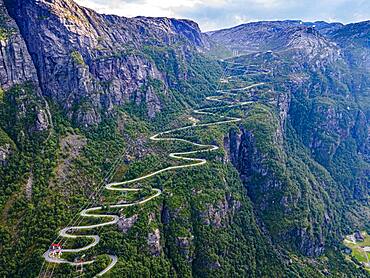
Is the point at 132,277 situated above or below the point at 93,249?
below

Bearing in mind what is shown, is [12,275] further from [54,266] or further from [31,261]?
[54,266]

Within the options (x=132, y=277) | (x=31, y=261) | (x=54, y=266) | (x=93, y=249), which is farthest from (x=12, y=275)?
(x=132, y=277)

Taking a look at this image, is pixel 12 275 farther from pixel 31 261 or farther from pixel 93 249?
pixel 93 249

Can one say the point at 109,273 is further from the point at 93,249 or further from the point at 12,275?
the point at 12,275

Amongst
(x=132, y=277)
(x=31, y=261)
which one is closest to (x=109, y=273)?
(x=132, y=277)

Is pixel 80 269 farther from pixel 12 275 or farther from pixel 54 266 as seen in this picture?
pixel 12 275

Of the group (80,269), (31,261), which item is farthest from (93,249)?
(31,261)
